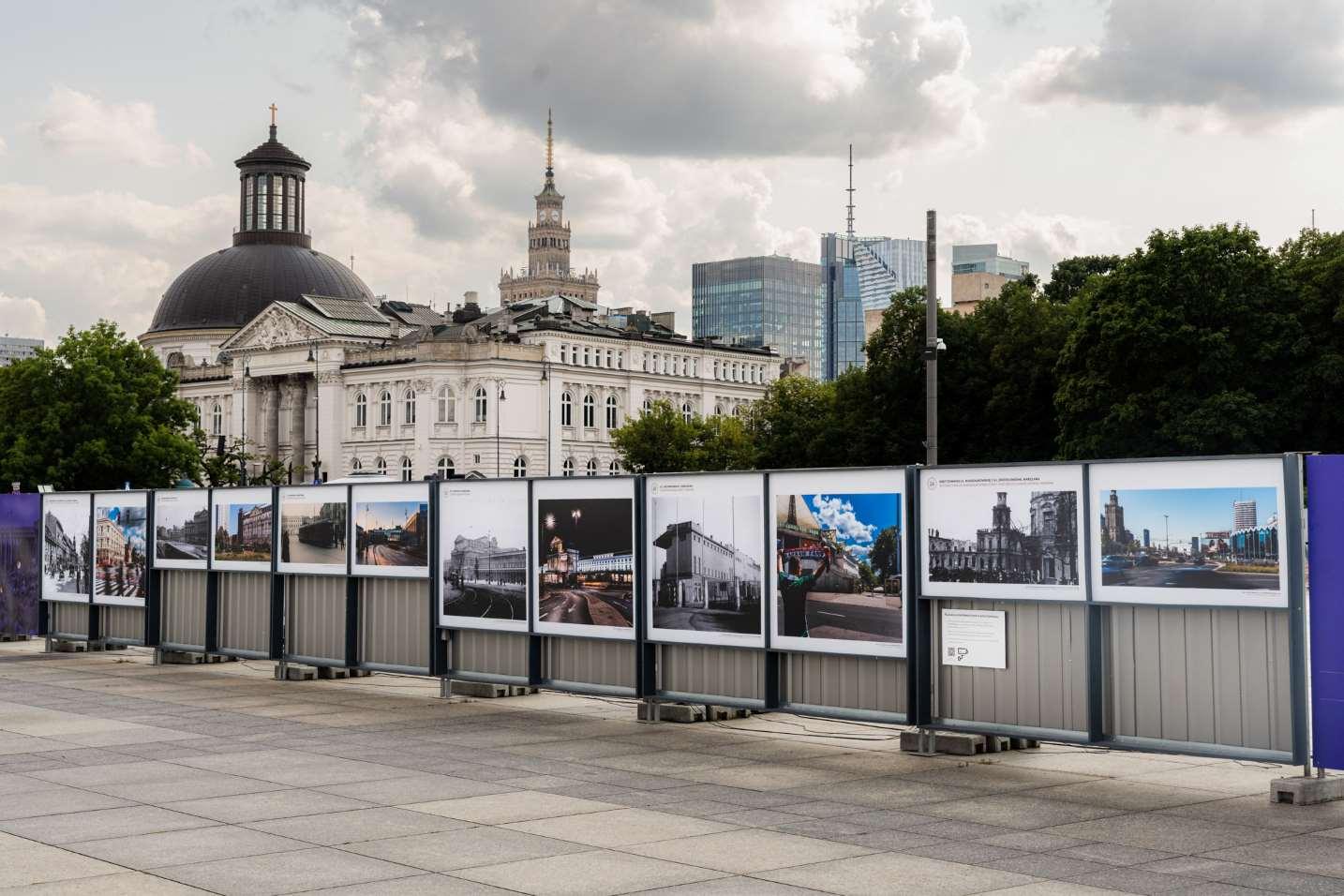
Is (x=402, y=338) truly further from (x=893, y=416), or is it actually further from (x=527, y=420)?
(x=893, y=416)

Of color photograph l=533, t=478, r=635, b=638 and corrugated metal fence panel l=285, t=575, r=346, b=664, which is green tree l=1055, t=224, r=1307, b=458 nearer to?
corrugated metal fence panel l=285, t=575, r=346, b=664

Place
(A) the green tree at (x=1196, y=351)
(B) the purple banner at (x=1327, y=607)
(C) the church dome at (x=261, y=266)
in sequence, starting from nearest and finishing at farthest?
1. (B) the purple banner at (x=1327, y=607)
2. (A) the green tree at (x=1196, y=351)
3. (C) the church dome at (x=261, y=266)

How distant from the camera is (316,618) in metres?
25.0

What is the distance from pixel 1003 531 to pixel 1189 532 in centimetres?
206

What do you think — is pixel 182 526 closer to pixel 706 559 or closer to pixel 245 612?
pixel 245 612

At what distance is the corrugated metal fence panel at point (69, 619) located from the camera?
3091 centimetres

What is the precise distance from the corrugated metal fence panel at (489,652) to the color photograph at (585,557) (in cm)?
74

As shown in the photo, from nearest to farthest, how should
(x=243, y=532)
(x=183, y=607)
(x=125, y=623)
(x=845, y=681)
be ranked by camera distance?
(x=845, y=681), (x=243, y=532), (x=183, y=607), (x=125, y=623)

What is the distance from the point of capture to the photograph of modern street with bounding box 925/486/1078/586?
1570 centimetres

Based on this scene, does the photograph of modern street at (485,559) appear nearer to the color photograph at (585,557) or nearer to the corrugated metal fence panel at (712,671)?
the color photograph at (585,557)

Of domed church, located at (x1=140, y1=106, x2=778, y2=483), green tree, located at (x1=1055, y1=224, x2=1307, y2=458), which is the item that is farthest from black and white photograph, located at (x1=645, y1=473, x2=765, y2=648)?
domed church, located at (x1=140, y1=106, x2=778, y2=483)

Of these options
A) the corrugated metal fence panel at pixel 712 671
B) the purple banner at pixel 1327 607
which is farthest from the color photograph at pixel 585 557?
the purple banner at pixel 1327 607

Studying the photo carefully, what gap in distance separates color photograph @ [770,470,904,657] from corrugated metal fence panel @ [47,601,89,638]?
17541 millimetres

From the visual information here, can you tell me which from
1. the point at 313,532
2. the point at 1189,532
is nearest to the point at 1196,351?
the point at 313,532
